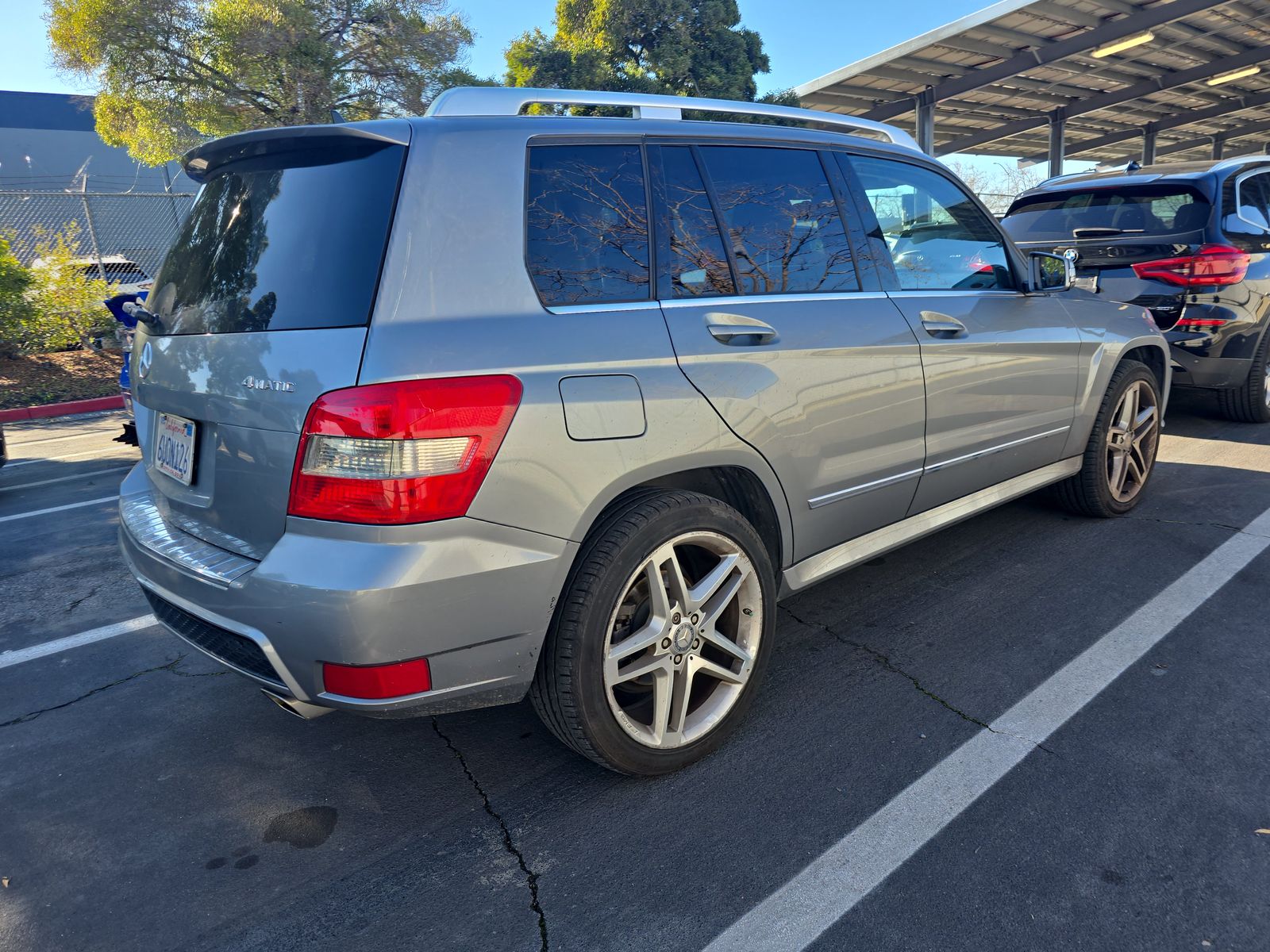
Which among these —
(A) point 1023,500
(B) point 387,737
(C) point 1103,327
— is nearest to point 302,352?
(B) point 387,737

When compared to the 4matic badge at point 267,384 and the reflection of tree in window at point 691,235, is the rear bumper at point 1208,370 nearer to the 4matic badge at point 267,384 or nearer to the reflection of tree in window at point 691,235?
the reflection of tree in window at point 691,235

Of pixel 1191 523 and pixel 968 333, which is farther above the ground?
pixel 968 333

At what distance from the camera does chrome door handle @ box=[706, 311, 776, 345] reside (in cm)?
250

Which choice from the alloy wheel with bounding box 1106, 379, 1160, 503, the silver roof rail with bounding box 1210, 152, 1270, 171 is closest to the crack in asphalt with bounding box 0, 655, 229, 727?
the alloy wheel with bounding box 1106, 379, 1160, 503

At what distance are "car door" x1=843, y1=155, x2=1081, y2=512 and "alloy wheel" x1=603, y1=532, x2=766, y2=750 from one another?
1039 mm

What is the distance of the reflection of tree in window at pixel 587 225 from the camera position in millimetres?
2273

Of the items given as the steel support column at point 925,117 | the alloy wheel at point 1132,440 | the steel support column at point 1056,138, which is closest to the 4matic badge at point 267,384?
the alloy wheel at point 1132,440

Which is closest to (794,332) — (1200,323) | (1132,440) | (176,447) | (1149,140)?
(176,447)

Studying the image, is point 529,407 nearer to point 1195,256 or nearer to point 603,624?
point 603,624

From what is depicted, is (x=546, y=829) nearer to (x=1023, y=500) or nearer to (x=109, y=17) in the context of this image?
(x=1023, y=500)

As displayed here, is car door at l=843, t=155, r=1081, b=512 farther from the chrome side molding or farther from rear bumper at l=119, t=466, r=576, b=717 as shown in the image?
rear bumper at l=119, t=466, r=576, b=717

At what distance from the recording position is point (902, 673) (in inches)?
120

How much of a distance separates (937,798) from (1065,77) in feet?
63.5

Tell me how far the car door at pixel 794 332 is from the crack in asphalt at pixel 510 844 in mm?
1236
